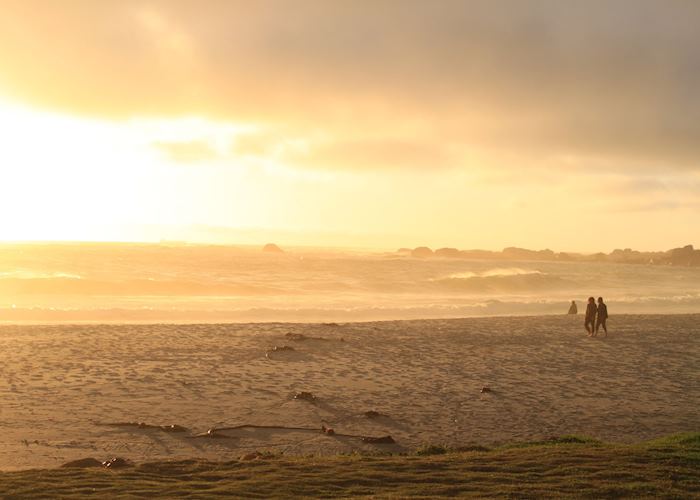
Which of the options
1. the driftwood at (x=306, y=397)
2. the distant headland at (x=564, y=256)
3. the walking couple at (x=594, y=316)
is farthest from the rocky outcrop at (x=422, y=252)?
the driftwood at (x=306, y=397)

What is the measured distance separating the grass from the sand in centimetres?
161

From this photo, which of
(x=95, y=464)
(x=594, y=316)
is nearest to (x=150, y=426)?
(x=95, y=464)

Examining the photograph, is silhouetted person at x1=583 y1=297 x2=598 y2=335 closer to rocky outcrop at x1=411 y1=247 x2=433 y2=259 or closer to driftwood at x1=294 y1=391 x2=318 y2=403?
driftwood at x1=294 y1=391 x2=318 y2=403

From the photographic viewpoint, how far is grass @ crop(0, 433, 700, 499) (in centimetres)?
755

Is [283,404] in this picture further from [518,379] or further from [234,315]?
[234,315]

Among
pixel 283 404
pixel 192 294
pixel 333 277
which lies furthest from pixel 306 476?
pixel 333 277

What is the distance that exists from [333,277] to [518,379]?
48.2m

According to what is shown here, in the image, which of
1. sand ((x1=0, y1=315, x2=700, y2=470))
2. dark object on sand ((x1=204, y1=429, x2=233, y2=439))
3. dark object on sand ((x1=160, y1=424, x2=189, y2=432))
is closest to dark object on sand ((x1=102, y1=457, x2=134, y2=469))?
sand ((x1=0, y1=315, x2=700, y2=470))

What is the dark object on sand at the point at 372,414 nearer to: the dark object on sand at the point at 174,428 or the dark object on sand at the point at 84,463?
the dark object on sand at the point at 174,428

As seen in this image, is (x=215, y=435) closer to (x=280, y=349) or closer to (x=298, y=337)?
(x=280, y=349)

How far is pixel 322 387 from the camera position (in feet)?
50.6

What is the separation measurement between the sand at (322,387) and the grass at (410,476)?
1.61 m

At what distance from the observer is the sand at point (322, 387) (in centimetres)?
1148

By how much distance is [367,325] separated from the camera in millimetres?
25359
